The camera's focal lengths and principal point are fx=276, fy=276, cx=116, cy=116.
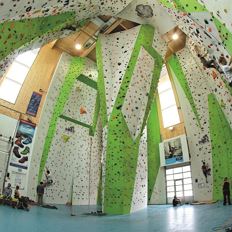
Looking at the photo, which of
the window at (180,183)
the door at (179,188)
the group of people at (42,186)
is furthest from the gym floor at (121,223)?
the door at (179,188)

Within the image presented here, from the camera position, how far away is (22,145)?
13.1 meters

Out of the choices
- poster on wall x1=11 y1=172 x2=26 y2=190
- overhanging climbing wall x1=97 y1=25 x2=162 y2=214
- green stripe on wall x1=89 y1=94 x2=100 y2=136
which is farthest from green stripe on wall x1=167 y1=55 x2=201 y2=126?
poster on wall x1=11 y1=172 x2=26 y2=190

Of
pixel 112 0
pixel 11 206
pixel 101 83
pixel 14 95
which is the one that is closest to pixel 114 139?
pixel 101 83

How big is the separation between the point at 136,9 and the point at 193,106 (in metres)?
6.00

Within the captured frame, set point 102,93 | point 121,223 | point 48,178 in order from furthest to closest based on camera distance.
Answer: point 48,178 → point 102,93 → point 121,223

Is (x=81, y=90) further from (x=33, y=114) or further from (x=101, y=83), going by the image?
(x=101, y=83)

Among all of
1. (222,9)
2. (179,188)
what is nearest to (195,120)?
(179,188)

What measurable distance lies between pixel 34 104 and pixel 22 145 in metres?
2.17

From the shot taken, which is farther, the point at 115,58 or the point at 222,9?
the point at 115,58

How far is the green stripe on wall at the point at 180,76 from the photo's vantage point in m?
14.2

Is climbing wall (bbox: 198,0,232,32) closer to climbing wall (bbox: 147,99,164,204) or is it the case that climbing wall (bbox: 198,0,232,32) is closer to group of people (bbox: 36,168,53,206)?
group of people (bbox: 36,168,53,206)

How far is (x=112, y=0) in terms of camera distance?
30.6 feet

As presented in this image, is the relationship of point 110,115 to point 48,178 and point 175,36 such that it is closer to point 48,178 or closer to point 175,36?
point 48,178

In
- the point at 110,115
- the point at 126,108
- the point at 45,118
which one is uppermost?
the point at 45,118
